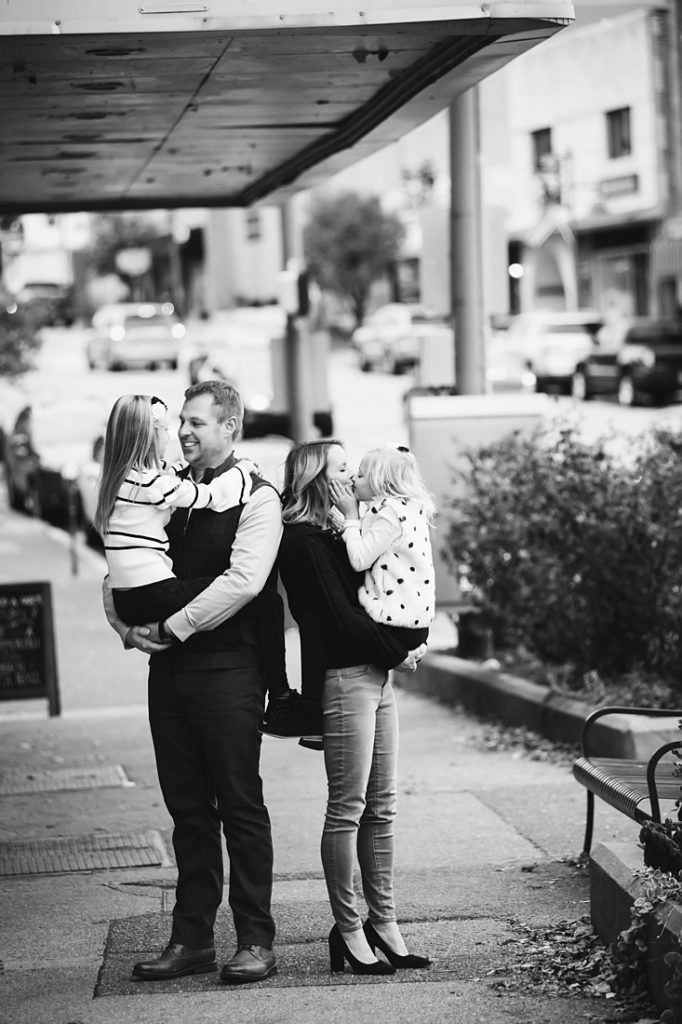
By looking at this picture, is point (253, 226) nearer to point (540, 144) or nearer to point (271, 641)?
point (540, 144)

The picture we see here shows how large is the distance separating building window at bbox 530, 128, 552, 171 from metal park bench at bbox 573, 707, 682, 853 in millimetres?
44350

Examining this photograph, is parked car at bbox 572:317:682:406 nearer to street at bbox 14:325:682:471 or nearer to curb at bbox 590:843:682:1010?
street at bbox 14:325:682:471

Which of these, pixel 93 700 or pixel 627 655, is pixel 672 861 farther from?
pixel 93 700

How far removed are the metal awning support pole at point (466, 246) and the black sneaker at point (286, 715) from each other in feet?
23.0

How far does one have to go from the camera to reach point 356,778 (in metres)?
5.07

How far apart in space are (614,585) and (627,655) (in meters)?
0.51

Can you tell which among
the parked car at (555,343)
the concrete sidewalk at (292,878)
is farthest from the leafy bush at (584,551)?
the parked car at (555,343)

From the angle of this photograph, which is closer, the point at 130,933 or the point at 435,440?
the point at 130,933

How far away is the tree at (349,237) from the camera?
2293 inches

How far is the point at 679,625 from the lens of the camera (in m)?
8.59

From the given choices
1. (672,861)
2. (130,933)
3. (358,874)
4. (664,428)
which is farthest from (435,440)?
(672,861)

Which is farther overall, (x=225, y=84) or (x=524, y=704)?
(x=524, y=704)

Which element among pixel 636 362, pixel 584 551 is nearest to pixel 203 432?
pixel 584 551

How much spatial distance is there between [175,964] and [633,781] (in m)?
1.74
